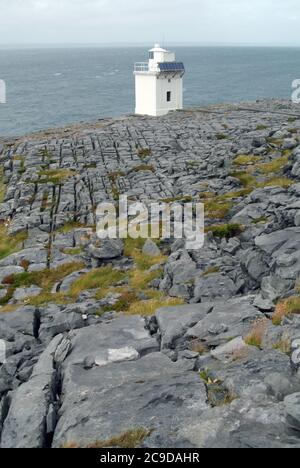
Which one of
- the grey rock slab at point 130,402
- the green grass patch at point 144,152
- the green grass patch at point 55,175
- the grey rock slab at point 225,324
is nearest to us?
the grey rock slab at point 130,402

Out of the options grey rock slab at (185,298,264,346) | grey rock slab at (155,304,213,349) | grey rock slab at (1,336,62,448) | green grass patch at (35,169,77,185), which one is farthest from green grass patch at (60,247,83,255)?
grey rock slab at (1,336,62,448)

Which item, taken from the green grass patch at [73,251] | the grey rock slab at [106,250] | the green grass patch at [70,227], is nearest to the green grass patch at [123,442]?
the grey rock slab at [106,250]

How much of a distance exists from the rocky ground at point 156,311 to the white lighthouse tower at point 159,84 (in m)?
32.2

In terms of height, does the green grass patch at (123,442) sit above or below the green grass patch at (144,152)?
above

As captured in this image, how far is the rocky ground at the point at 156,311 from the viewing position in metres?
12.2

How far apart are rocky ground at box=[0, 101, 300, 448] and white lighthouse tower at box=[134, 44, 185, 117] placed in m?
32.2

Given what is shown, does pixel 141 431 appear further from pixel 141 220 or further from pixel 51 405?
pixel 141 220

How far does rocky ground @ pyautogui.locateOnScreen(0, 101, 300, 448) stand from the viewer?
40.0 feet

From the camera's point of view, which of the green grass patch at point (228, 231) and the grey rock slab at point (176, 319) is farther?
the green grass patch at point (228, 231)

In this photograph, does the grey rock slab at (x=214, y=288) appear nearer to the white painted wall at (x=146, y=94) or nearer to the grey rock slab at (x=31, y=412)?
the grey rock slab at (x=31, y=412)

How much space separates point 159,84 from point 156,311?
6462cm

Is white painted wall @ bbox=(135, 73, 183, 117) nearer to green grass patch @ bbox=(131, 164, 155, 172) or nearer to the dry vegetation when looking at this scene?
green grass patch @ bbox=(131, 164, 155, 172)

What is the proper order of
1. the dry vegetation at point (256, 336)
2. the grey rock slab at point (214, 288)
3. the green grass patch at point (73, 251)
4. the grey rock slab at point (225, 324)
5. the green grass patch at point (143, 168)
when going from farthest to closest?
the green grass patch at point (143, 168)
the green grass patch at point (73, 251)
the grey rock slab at point (214, 288)
the grey rock slab at point (225, 324)
the dry vegetation at point (256, 336)
